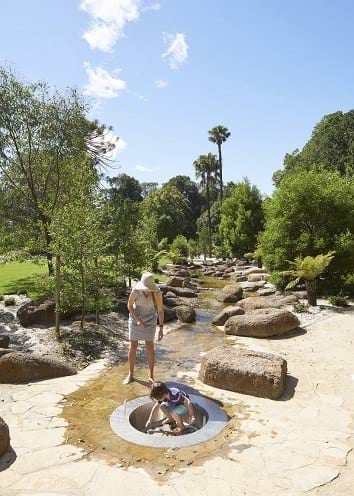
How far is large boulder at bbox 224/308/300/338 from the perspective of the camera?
11609 millimetres

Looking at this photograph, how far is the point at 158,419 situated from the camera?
657cm

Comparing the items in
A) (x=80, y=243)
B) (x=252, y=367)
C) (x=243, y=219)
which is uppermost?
(x=243, y=219)

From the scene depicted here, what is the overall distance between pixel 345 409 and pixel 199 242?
131 ft

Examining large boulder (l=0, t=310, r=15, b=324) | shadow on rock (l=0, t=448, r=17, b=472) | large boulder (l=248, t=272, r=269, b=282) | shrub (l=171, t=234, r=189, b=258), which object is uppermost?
shrub (l=171, t=234, r=189, b=258)

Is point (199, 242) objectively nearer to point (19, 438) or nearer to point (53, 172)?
point (53, 172)

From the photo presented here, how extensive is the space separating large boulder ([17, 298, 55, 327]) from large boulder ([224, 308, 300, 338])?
17.8ft

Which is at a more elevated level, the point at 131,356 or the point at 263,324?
the point at 131,356

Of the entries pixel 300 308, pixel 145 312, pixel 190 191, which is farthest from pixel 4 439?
pixel 190 191

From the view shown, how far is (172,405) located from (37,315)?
7.24 metres

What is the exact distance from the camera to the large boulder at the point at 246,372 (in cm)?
716

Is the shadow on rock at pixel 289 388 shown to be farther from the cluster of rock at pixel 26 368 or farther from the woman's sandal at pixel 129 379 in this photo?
the cluster of rock at pixel 26 368

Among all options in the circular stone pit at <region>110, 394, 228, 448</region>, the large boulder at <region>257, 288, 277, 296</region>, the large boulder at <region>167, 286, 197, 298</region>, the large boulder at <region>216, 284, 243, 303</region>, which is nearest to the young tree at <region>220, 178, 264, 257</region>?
the large boulder at <region>257, 288, 277, 296</region>

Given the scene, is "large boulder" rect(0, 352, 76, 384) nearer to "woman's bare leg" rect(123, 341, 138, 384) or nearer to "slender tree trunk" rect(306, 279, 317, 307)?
"woman's bare leg" rect(123, 341, 138, 384)

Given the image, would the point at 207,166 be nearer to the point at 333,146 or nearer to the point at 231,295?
the point at 333,146
